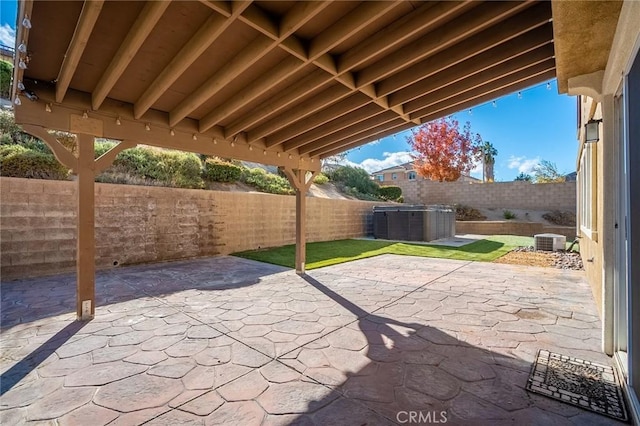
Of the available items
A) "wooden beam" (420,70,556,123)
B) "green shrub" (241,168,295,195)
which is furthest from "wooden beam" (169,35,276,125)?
"green shrub" (241,168,295,195)

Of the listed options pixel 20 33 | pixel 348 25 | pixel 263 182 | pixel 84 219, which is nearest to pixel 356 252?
pixel 263 182

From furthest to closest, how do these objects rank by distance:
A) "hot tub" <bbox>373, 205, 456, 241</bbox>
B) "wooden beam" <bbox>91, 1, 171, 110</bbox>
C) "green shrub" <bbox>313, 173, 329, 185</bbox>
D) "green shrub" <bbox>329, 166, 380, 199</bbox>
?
"green shrub" <bbox>329, 166, 380, 199</bbox> < "green shrub" <bbox>313, 173, 329, 185</bbox> < "hot tub" <bbox>373, 205, 456, 241</bbox> < "wooden beam" <bbox>91, 1, 171, 110</bbox>

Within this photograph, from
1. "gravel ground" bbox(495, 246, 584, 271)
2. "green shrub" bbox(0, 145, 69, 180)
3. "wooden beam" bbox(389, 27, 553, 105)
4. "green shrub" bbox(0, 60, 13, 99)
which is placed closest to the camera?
"wooden beam" bbox(389, 27, 553, 105)

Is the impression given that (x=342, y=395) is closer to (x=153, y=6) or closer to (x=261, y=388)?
(x=261, y=388)

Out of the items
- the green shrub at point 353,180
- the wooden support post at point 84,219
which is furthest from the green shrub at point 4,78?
the green shrub at point 353,180

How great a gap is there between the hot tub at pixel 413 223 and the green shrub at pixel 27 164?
1080 cm

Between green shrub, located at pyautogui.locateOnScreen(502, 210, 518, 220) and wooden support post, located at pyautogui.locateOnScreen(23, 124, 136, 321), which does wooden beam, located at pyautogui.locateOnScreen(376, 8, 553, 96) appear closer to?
wooden support post, located at pyautogui.locateOnScreen(23, 124, 136, 321)

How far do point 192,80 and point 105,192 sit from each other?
4771 mm

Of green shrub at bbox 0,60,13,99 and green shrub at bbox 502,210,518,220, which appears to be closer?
green shrub at bbox 0,60,13,99

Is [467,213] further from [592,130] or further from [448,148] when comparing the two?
[592,130]

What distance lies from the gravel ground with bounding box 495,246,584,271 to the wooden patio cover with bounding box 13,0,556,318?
4999 mm

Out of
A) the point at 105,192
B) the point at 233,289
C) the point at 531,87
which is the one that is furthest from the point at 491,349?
the point at 105,192

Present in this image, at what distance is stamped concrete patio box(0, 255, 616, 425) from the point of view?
82.0 inches

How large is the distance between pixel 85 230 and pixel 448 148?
22224 mm
